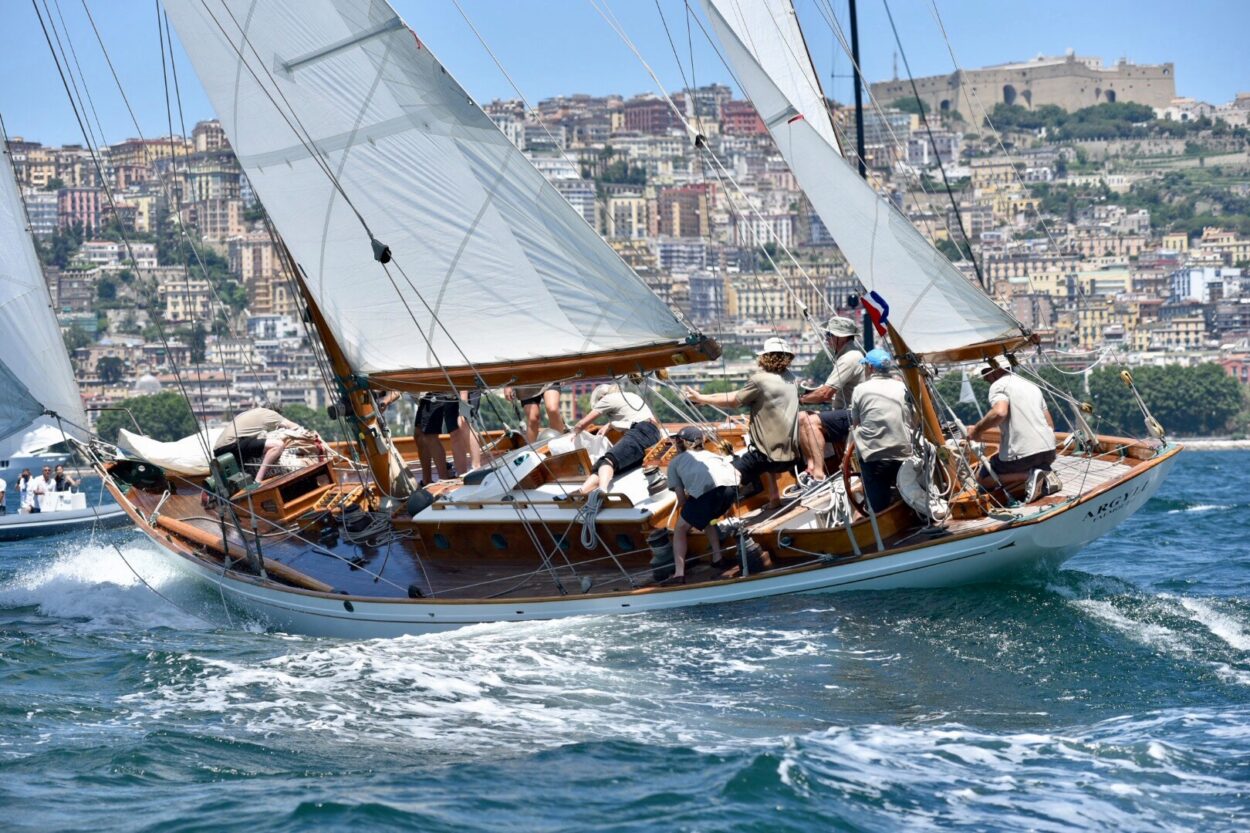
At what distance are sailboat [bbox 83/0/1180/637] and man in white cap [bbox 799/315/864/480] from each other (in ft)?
1.18

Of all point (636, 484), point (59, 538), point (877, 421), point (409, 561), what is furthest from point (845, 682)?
point (59, 538)

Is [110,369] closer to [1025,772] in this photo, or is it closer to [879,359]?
[879,359]

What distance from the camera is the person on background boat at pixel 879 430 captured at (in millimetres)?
11195

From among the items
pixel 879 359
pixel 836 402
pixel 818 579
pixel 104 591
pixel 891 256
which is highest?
pixel 891 256

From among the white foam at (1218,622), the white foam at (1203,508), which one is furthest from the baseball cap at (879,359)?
the white foam at (1203,508)

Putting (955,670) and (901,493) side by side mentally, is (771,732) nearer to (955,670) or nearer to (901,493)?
(955,670)

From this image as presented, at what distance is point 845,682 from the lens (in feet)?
31.8

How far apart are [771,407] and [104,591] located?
6647 mm

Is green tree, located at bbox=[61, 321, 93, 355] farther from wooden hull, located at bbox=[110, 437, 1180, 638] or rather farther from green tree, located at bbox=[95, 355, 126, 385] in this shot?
wooden hull, located at bbox=[110, 437, 1180, 638]

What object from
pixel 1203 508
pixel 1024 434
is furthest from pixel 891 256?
pixel 1203 508

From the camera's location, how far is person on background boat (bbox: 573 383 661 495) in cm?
1190

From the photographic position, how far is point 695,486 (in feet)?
36.3

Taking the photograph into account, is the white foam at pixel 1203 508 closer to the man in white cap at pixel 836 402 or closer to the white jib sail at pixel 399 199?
the man in white cap at pixel 836 402

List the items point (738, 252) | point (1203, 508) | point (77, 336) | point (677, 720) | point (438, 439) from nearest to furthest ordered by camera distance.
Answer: point (677, 720) < point (438, 439) < point (1203, 508) < point (77, 336) < point (738, 252)
